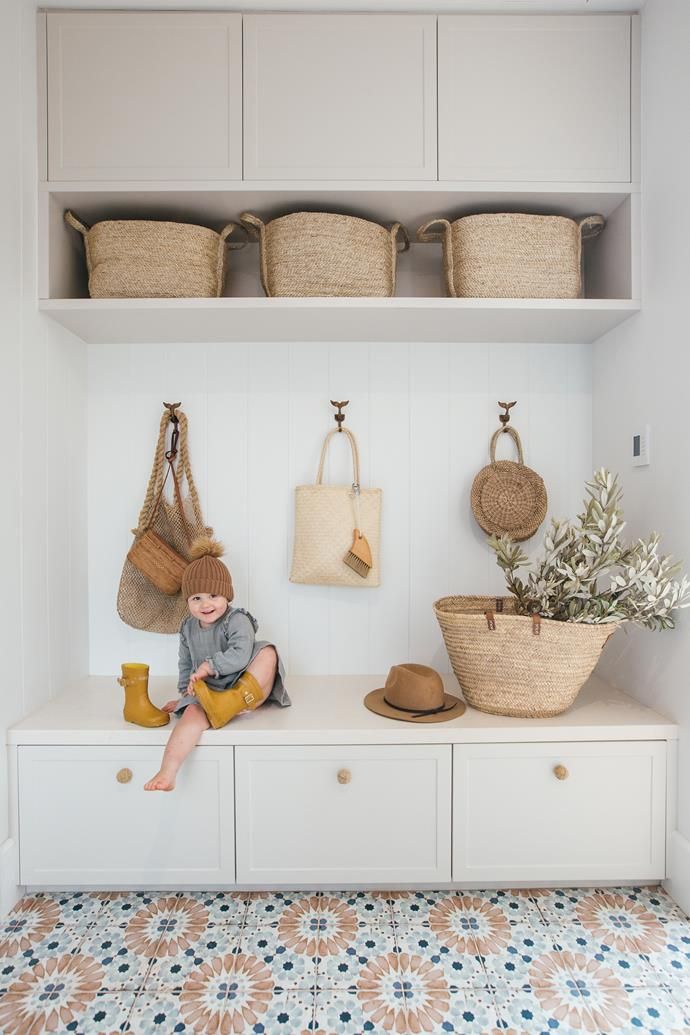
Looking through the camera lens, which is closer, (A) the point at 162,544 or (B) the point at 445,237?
(B) the point at 445,237

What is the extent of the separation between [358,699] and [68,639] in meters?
0.95

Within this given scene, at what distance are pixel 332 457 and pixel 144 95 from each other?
3.85ft

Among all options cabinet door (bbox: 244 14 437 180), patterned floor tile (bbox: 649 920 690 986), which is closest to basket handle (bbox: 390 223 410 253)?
cabinet door (bbox: 244 14 437 180)

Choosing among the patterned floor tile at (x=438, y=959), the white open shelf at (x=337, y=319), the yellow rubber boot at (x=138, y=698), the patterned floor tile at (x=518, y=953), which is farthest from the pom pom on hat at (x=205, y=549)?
the patterned floor tile at (x=518, y=953)

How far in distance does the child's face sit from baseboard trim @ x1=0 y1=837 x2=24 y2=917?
0.74 meters

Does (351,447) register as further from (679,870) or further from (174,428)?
(679,870)

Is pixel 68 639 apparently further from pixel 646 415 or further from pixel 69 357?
pixel 646 415

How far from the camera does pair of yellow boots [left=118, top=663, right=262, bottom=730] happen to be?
1.63 metres

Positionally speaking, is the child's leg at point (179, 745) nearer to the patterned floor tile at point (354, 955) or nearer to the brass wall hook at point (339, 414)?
the patterned floor tile at point (354, 955)

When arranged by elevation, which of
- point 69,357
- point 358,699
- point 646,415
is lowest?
point 358,699

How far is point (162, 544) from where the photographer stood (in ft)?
6.64

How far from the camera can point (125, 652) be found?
2.16 metres

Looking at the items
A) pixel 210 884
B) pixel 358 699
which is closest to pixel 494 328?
pixel 358 699

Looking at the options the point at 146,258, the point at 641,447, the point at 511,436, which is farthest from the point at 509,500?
the point at 146,258
